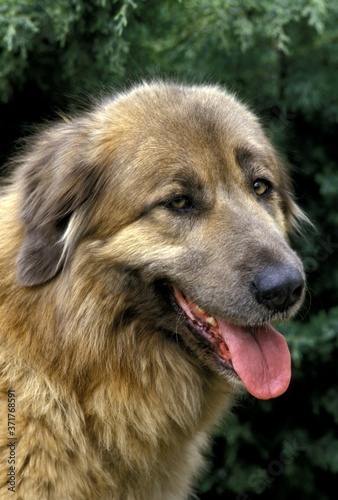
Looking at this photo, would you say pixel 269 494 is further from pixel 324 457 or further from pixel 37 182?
pixel 37 182

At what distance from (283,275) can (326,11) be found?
2.86 meters

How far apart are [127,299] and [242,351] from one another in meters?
0.57

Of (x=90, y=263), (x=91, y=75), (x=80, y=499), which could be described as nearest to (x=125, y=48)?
(x=91, y=75)

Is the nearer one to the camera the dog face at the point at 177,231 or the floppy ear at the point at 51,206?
the dog face at the point at 177,231

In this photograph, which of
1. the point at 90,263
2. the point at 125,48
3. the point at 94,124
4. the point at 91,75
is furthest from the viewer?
the point at 91,75

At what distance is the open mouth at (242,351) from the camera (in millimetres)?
3449

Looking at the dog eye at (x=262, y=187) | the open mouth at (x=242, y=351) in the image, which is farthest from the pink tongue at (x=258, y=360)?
the dog eye at (x=262, y=187)

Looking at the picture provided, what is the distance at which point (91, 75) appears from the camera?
558cm

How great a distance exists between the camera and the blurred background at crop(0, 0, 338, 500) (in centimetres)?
530

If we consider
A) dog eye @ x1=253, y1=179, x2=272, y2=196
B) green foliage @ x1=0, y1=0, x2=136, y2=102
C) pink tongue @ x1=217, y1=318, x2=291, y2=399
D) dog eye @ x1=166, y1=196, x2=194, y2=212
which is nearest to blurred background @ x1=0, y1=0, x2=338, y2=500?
green foliage @ x1=0, y1=0, x2=136, y2=102

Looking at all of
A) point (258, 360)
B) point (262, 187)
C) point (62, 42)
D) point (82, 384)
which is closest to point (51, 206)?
point (82, 384)

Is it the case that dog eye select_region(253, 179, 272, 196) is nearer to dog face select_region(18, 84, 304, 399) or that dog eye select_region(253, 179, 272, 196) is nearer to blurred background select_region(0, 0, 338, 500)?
dog face select_region(18, 84, 304, 399)

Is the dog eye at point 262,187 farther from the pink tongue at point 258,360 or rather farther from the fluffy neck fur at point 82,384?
the fluffy neck fur at point 82,384

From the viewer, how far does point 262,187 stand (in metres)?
3.85
